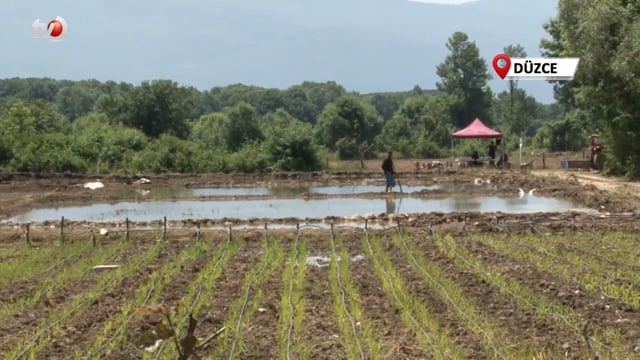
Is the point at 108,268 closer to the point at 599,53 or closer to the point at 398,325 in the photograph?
the point at 398,325

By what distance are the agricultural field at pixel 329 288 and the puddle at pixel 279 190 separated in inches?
310

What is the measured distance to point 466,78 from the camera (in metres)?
78.4

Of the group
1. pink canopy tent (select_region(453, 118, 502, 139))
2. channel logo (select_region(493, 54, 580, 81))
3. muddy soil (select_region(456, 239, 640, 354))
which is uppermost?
channel logo (select_region(493, 54, 580, 81))

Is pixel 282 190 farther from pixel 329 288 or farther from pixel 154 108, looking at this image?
pixel 154 108

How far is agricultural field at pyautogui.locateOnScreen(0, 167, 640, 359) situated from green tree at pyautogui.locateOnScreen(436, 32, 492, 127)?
188ft

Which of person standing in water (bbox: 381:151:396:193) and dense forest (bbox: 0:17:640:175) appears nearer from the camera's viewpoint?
person standing in water (bbox: 381:151:396:193)

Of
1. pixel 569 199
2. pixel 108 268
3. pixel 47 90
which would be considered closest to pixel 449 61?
pixel 569 199

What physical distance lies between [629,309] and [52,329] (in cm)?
674

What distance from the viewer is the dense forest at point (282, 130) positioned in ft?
113

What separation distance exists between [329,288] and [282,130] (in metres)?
25.9

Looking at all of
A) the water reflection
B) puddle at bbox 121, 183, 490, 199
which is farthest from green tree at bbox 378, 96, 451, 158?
the water reflection

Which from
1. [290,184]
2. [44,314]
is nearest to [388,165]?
[290,184]

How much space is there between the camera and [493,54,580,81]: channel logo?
29.4m

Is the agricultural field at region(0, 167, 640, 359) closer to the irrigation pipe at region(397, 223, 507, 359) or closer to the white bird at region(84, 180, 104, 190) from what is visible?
the irrigation pipe at region(397, 223, 507, 359)
